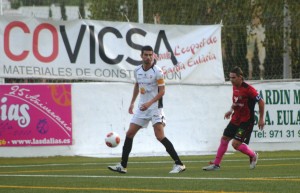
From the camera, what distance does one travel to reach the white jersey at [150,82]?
47.9 ft

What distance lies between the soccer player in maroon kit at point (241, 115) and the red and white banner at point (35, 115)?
6.23 metres

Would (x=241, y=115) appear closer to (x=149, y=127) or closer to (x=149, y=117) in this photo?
(x=149, y=117)

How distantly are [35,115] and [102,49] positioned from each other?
7.79ft

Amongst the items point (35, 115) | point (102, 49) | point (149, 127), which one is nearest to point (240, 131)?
point (149, 127)

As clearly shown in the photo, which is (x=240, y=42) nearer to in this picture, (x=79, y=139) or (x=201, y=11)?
(x=201, y=11)

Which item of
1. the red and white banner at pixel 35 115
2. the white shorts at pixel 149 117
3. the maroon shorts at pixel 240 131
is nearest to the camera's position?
the white shorts at pixel 149 117

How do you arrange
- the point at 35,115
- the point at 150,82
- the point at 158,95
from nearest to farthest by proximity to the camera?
the point at 158,95 → the point at 150,82 → the point at 35,115

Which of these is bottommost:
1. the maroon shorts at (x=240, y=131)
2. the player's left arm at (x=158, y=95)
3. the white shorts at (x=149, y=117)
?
the maroon shorts at (x=240, y=131)

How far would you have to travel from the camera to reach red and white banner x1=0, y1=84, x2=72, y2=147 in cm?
2053

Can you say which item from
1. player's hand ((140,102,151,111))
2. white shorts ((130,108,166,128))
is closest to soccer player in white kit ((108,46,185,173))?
white shorts ((130,108,166,128))

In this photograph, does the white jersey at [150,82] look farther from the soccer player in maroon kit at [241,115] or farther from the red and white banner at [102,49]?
the red and white banner at [102,49]

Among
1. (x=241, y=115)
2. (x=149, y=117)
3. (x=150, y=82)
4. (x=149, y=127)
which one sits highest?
(x=150, y=82)

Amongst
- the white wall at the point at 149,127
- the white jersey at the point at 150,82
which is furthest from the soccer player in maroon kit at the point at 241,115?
the white wall at the point at 149,127

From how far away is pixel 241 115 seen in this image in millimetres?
15477
